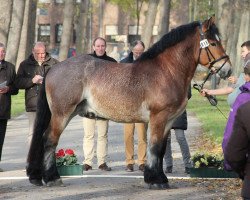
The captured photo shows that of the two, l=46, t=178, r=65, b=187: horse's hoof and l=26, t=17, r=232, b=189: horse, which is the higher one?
l=26, t=17, r=232, b=189: horse

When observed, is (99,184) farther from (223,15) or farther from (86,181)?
(223,15)

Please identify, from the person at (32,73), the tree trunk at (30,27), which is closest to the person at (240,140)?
the person at (32,73)

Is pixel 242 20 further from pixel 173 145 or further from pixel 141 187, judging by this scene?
pixel 141 187

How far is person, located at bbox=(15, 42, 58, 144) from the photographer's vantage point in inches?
607

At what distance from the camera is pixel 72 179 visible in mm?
14648

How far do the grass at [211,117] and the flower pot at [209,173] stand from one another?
5.39 m

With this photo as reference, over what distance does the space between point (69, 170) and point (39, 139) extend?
1.09 metres

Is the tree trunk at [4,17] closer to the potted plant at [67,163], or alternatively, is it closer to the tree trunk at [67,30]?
the potted plant at [67,163]

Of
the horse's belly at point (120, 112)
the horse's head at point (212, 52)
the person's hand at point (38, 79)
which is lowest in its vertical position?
the horse's belly at point (120, 112)

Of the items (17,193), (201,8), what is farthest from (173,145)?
(201,8)

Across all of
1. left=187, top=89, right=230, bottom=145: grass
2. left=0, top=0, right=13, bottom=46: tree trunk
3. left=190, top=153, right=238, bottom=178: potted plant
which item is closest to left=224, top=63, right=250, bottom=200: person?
left=190, top=153, right=238, bottom=178: potted plant

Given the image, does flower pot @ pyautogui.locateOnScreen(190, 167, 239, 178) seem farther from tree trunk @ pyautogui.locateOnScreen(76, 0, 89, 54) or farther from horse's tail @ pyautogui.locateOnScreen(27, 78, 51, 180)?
tree trunk @ pyautogui.locateOnScreen(76, 0, 89, 54)

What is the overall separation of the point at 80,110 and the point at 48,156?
86 centimetres

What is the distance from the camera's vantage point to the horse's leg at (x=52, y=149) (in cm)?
1391
